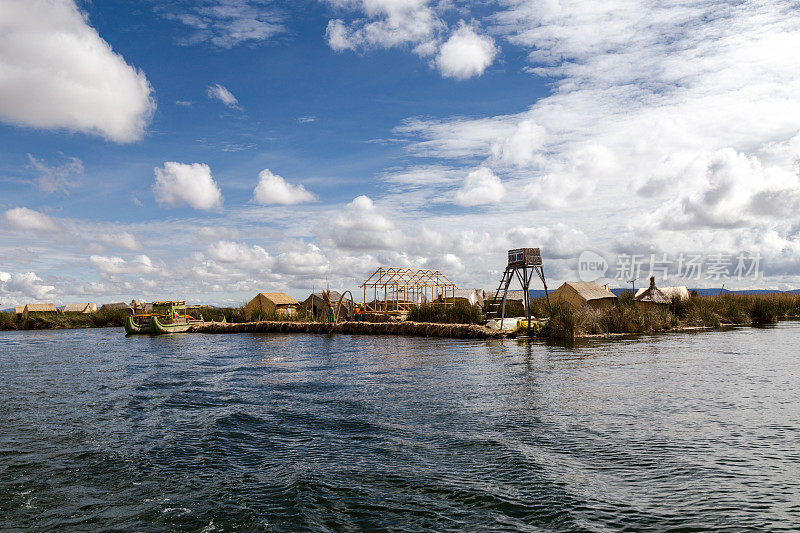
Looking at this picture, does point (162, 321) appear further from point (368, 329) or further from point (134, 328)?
point (368, 329)

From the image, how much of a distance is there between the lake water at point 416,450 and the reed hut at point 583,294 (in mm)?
22278

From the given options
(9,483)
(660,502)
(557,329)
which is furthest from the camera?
(557,329)

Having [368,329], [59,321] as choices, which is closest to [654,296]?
[368,329]

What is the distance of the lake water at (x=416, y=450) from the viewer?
18.8ft

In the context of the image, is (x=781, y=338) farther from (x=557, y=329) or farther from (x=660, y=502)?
(x=660, y=502)

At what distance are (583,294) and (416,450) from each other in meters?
33.7

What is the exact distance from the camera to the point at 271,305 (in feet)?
170

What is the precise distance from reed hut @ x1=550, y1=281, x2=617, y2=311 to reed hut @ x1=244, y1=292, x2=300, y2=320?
2465 cm

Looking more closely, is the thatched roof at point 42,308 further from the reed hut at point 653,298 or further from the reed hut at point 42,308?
the reed hut at point 653,298

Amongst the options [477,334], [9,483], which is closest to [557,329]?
[477,334]

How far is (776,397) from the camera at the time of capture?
36.3 ft

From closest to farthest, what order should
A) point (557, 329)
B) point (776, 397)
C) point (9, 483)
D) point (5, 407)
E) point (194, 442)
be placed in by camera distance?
point (9, 483), point (194, 442), point (776, 397), point (5, 407), point (557, 329)

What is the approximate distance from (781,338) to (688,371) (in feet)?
45.0

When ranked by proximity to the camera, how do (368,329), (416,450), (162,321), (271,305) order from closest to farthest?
(416,450) → (368,329) → (162,321) → (271,305)
